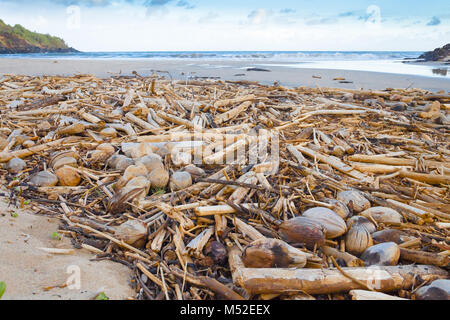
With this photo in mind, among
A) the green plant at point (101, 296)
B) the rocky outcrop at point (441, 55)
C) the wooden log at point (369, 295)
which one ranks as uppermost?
the rocky outcrop at point (441, 55)

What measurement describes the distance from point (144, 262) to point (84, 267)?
16.5 inches

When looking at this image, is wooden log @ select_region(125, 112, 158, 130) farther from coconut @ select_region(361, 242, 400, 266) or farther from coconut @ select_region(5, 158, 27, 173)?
coconut @ select_region(361, 242, 400, 266)

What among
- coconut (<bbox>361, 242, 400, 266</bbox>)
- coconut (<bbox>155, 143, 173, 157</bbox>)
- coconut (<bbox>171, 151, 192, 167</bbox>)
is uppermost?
coconut (<bbox>155, 143, 173, 157</bbox>)

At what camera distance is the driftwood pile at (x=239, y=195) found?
6.41 ft


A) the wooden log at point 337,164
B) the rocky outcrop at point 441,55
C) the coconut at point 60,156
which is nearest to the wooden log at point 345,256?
the wooden log at point 337,164

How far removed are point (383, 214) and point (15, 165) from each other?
13.5 feet

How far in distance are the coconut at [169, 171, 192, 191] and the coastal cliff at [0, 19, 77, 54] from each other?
2067 inches

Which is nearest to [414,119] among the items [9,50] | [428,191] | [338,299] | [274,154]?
[428,191]

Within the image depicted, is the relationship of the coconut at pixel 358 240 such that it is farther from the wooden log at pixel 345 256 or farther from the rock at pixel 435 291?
the rock at pixel 435 291

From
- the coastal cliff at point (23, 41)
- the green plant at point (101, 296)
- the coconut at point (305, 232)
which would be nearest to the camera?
the green plant at point (101, 296)

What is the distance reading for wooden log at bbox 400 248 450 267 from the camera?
2086 millimetres

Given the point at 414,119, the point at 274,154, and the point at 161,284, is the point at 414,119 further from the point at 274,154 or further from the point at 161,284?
the point at 161,284

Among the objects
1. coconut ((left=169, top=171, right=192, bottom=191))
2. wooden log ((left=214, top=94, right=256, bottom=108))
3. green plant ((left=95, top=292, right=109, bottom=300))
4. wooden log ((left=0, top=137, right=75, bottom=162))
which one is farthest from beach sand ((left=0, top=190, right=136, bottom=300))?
wooden log ((left=214, top=94, right=256, bottom=108))

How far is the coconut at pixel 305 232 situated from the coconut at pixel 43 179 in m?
2.55
